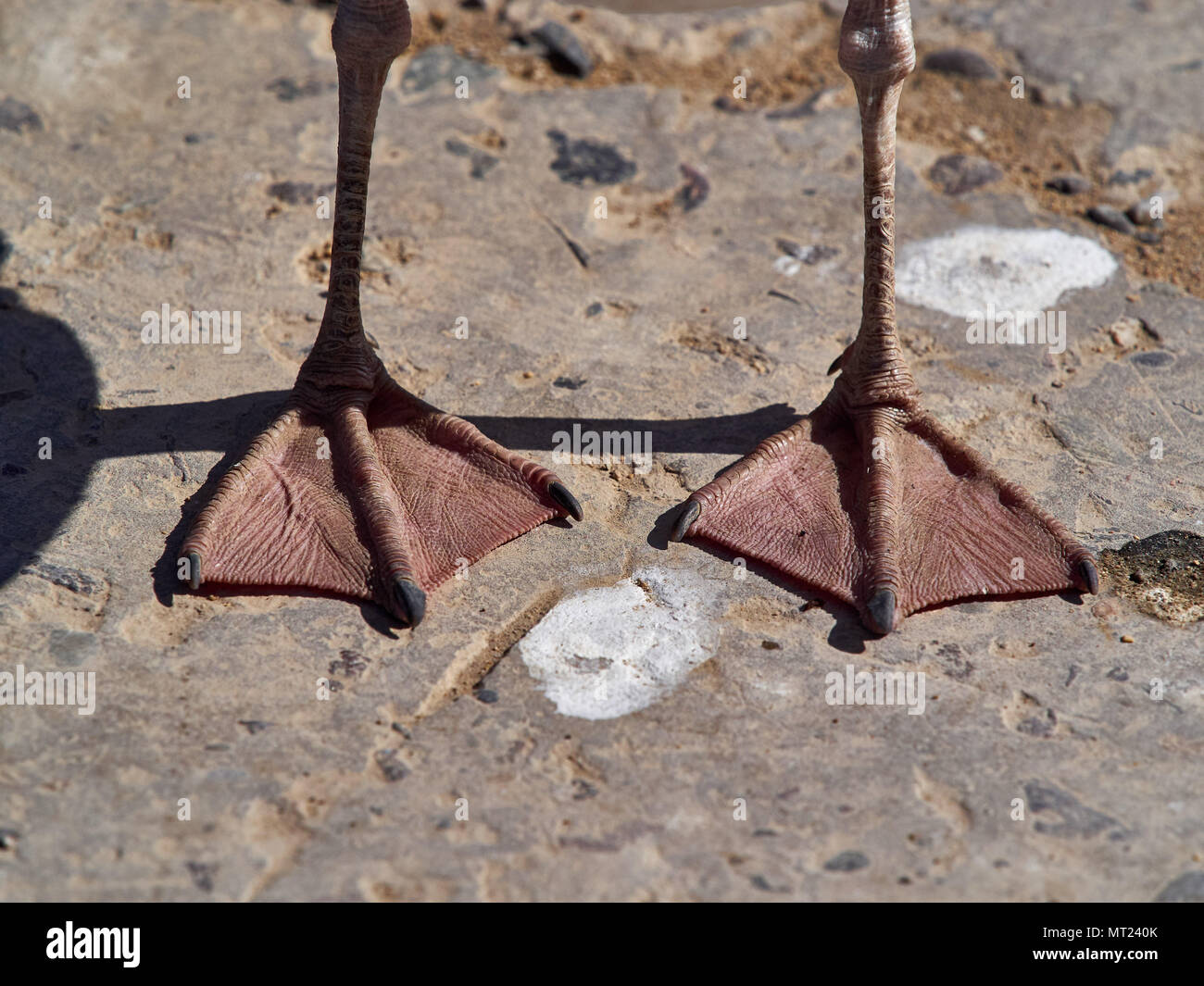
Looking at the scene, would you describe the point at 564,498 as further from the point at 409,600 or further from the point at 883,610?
the point at 883,610

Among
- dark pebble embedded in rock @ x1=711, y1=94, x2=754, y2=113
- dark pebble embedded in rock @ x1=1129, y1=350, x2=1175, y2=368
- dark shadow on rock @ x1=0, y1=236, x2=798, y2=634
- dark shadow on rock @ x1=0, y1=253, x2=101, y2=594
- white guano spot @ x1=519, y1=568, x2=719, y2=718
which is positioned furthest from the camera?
dark pebble embedded in rock @ x1=711, y1=94, x2=754, y2=113

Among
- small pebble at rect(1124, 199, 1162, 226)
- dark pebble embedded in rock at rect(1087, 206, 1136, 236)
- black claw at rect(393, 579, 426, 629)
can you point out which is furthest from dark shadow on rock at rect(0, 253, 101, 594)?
small pebble at rect(1124, 199, 1162, 226)

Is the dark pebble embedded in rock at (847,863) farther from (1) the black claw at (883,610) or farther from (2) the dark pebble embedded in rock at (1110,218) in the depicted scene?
(2) the dark pebble embedded in rock at (1110,218)

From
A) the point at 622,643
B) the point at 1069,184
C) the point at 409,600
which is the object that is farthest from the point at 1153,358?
the point at 409,600

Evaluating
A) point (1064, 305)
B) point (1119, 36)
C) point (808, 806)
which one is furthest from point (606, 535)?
point (1119, 36)

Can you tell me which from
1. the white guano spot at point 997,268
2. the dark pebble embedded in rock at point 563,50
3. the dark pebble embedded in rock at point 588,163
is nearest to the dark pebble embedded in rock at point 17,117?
the dark pebble embedded in rock at point 588,163

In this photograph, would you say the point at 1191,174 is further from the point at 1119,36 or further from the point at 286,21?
the point at 286,21

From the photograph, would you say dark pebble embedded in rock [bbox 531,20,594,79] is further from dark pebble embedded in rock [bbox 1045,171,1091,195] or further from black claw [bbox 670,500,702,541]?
black claw [bbox 670,500,702,541]
